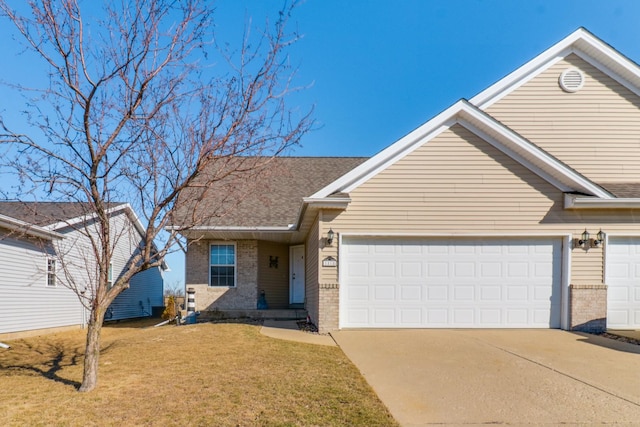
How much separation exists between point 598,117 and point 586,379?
8.40 meters

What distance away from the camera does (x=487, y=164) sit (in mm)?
9688

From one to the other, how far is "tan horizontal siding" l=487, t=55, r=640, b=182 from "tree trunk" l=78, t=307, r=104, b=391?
1057cm

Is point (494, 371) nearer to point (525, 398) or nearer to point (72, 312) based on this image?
point (525, 398)

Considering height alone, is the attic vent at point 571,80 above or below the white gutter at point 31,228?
above

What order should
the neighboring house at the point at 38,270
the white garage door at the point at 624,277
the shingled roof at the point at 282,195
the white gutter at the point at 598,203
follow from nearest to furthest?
1. the white gutter at the point at 598,203
2. the white garage door at the point at 624,277
3. the neighboring house at the point at 38,270
4. the shingled roof at the point at 282,195

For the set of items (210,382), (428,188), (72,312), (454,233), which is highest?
(428,188)

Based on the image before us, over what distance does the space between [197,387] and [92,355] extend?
1.44 meters

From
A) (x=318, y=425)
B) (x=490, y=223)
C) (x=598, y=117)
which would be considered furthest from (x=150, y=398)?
(x=598, y=117)

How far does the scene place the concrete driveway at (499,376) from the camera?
442 centimetres

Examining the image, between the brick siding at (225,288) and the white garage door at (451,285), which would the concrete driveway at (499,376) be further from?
the brick siding at (225,288)

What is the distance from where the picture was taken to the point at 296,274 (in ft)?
50.7

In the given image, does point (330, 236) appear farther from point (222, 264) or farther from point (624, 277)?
point (624, 277)

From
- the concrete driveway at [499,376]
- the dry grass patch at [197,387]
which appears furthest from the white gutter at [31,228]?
the concrete driveway at [499,376]

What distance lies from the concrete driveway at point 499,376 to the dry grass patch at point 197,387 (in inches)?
20.8
